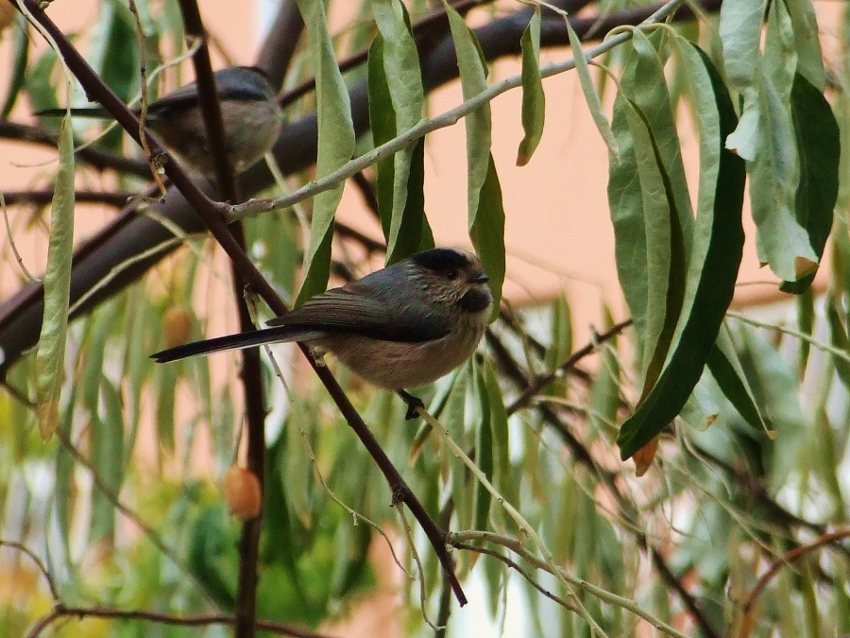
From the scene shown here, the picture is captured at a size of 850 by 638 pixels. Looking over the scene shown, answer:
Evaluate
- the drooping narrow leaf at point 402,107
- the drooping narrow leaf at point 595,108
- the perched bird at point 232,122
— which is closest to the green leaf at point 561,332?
the perched bird at point 232,122

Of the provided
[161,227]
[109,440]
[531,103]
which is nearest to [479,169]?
[531,103]

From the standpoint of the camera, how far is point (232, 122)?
2.41 metres

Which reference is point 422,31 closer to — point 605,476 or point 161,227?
point 161,227

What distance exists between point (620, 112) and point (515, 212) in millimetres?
3702

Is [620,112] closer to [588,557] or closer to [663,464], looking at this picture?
[663,464]

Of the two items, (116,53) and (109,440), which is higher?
(116,53)


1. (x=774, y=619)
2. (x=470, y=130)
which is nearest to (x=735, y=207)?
(x=470, y=130)

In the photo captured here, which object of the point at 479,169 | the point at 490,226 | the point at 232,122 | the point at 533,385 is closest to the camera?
the point at 479,169

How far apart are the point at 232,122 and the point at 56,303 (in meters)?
1.54

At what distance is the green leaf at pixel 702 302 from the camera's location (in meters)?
0.94

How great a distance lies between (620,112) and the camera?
3.63ft

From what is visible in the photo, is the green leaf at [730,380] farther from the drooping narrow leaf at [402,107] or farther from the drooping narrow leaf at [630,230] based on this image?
the drooping narrow leaf at [402,107]

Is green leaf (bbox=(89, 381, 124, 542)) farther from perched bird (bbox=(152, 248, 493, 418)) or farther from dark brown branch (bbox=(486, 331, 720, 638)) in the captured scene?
dark brown branch (bbox=(486, 331, 720, 638))

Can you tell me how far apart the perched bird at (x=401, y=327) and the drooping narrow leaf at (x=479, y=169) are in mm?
568
